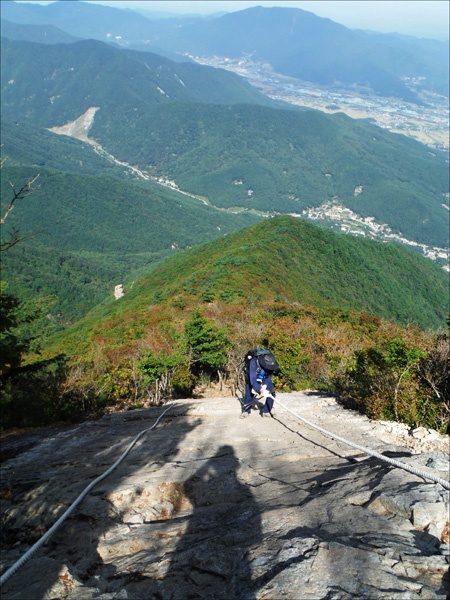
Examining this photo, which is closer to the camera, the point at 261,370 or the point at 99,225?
the point at 261,370

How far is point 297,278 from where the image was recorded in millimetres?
53594

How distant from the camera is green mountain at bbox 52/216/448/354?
43.2m

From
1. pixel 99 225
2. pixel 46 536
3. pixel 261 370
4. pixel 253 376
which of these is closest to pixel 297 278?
pixel 261 370

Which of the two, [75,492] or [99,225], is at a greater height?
[75,492]

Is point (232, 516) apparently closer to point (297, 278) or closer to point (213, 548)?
point (213, 548)

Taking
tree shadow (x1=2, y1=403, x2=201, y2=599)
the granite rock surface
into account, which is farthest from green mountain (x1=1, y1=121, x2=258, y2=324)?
the granite rock surface

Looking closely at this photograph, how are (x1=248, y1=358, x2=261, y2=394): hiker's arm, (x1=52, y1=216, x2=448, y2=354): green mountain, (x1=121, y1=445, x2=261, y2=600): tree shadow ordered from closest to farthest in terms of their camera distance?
(x1=121, y1=445, x2=261, y2=600): tree shadow < (x1=248, y1=358, x2=261, y2=394): hiker's arm < (x1=52, y1=216, x2=448, y2=354): green mountain

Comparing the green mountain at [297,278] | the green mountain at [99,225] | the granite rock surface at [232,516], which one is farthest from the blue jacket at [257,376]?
the green mountain at [99,225]

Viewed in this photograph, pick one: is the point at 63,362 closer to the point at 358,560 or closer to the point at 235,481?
the point at 235,481

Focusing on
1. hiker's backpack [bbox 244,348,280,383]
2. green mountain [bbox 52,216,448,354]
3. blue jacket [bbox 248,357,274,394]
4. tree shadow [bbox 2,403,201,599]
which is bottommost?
green mountain [bbox 52,216,448,354]

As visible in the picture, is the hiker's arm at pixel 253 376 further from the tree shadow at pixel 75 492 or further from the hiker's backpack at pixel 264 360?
the tree shadow at pixel 75 492

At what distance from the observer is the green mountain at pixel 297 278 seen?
142ft

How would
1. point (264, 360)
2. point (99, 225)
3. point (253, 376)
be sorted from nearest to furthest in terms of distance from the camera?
1. point (264, 360)
2. point (253, 376)
3. point (99, 225)

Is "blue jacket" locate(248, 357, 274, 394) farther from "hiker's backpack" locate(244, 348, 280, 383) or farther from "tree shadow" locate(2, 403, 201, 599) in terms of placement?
"tree shadow" locate(2, 403, 201, 599)
